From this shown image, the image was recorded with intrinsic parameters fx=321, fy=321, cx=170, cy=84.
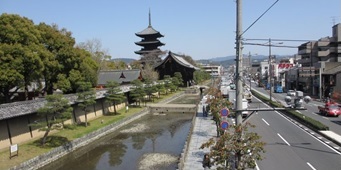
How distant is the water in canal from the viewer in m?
22.7

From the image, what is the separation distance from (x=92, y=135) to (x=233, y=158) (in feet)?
69.8

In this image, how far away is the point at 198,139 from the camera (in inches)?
999

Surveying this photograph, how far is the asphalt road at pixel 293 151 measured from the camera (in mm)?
17688

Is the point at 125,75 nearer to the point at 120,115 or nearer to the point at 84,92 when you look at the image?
the point at 120,115

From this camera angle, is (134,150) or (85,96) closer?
(134,150)

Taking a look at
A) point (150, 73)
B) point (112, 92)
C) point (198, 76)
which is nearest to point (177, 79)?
point (150, 73)

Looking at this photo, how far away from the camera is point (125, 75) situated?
226ft

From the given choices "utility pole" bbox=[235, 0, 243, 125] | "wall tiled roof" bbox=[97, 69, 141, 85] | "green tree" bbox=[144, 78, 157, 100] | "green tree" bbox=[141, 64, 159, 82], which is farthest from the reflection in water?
"green tree" bbox=[141, 64, 159, 82]

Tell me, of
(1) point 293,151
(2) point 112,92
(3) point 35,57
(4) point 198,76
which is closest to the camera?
(1) point 293,151

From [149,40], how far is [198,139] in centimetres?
7869

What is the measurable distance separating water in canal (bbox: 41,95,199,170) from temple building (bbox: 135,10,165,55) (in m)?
63.0

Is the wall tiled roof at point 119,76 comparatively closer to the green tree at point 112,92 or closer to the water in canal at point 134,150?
the green tree at point 112,92

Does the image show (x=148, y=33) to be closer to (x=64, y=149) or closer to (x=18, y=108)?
(x=18, y=108)

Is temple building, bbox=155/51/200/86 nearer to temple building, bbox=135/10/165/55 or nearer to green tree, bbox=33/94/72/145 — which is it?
temple building, bbox=135/10/165/55
